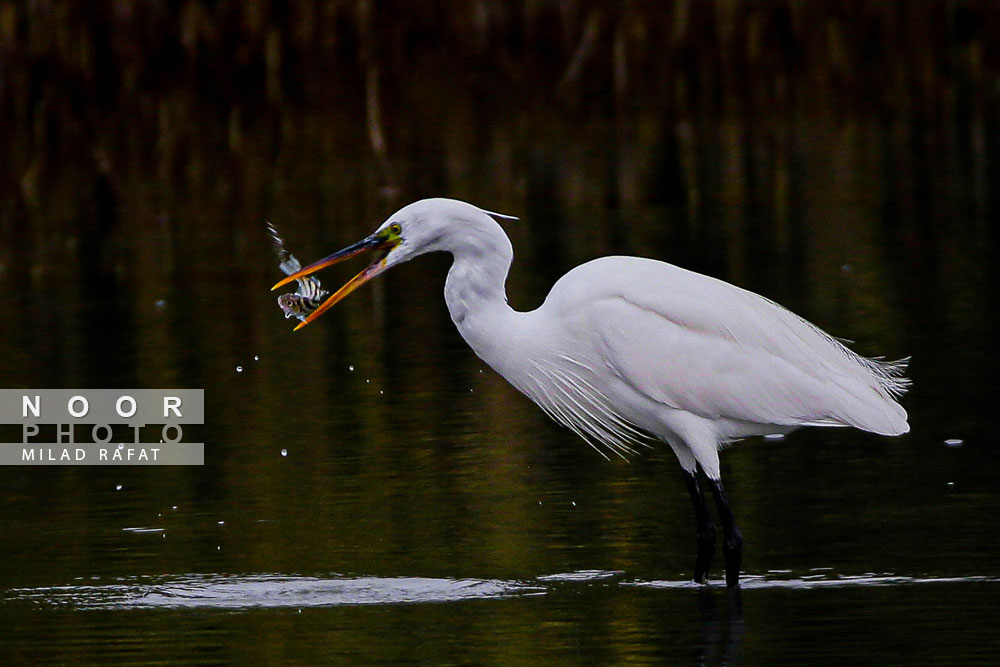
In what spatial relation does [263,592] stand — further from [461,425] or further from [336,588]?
[461,425]

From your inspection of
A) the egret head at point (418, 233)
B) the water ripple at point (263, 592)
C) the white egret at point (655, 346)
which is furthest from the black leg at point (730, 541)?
the egret head at point (418, 233)

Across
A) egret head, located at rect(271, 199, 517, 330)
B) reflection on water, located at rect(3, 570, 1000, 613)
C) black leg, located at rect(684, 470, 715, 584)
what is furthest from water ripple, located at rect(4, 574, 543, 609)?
egret head, located at rect(271, 199, 517, 330)

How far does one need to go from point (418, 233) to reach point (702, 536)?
4.54ft

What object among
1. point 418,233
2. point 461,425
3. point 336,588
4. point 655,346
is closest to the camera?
point 336,588

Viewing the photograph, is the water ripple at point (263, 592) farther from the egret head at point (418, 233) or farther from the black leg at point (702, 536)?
the egret head at point (418, 233)

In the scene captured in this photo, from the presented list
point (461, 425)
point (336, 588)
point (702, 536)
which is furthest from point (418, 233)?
point (461, 425)

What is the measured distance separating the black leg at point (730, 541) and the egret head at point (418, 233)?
1.16 meters

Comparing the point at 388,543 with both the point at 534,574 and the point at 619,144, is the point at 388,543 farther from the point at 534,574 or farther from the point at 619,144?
the point at 619,144

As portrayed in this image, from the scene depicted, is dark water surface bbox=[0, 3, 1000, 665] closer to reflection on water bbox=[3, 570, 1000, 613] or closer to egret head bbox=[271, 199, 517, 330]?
reflection on water bbox=[3, 570, 1000, 613]

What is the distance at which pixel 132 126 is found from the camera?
23250mm

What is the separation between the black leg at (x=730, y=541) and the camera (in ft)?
23.0

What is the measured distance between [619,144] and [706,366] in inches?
597

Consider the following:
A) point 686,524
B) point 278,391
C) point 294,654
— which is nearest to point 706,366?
point 686,524

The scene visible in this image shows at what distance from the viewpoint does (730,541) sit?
7.09m
